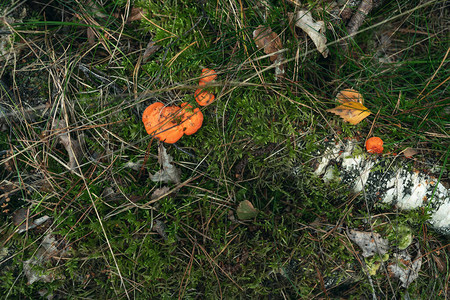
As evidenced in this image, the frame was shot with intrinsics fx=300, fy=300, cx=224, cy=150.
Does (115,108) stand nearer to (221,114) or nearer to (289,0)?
(221,114)

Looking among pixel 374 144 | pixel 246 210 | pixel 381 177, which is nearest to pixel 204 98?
pixel 246 210

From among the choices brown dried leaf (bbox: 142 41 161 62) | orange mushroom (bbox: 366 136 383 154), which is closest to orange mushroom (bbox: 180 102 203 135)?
brown dried leaf (bbox: 142 41 161 62)

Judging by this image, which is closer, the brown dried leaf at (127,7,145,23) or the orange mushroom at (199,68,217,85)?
the orange mushroom at (199,68,217,85)

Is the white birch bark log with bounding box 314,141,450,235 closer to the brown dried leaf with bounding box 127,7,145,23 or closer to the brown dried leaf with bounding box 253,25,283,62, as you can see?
the brown dried leaf with bounding box 253,25,283,62

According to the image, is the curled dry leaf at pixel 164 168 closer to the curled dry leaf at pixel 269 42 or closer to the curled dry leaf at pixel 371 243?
the curled dry leaf at pixel 269 42

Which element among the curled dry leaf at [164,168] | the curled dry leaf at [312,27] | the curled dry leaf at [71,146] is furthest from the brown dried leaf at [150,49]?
the curled dry leaf at [312,27]

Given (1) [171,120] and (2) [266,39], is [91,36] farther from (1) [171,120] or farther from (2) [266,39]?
(2) [266,39]
